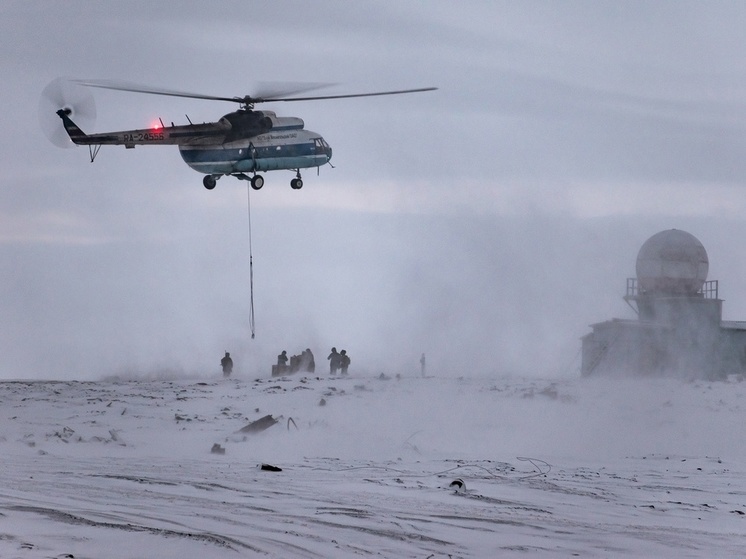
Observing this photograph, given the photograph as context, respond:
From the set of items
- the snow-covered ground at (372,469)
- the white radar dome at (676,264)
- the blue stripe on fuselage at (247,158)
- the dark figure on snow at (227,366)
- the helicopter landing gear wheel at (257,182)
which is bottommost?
the snow-covered ground at (372,469)

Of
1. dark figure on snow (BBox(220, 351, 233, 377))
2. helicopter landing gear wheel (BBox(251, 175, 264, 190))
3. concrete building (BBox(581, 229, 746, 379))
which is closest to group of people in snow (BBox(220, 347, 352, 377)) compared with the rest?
dark figure on snow (BBox(220, 351, 233, 377))

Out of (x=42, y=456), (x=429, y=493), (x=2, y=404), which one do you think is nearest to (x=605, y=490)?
(x=429, y=493)

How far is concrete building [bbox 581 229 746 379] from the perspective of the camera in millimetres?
50875

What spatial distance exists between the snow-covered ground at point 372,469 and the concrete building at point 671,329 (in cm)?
1301

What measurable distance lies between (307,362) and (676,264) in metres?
21.3

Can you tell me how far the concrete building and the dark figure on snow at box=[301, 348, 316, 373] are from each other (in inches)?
646

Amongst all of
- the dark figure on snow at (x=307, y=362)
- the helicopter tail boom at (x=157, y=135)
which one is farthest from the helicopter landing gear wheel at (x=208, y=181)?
the dark figure on snow at (x=307, y=362)

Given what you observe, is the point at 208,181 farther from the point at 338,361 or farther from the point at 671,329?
the point at 671,329

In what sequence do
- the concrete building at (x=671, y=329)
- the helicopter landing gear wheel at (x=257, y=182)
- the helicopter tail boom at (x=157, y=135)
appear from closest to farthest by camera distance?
the helicopter tail boom at (x=157, y=135) < the helicopter landing gear wheel at (x=257, y=182) < the concrete building at (x=671, y=329)

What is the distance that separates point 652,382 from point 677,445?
1154cm

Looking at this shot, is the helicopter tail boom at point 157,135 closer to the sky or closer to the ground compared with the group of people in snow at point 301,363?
closer to the sky

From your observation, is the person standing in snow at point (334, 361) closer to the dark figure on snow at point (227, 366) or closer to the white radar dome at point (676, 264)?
the dark figure on snow at point (227, 366)

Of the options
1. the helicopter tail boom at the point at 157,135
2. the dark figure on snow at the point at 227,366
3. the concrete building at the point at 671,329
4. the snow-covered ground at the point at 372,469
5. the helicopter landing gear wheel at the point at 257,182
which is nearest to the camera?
the snow-covered ground at the point at 372,469

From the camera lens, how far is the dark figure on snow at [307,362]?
41.7 metres
